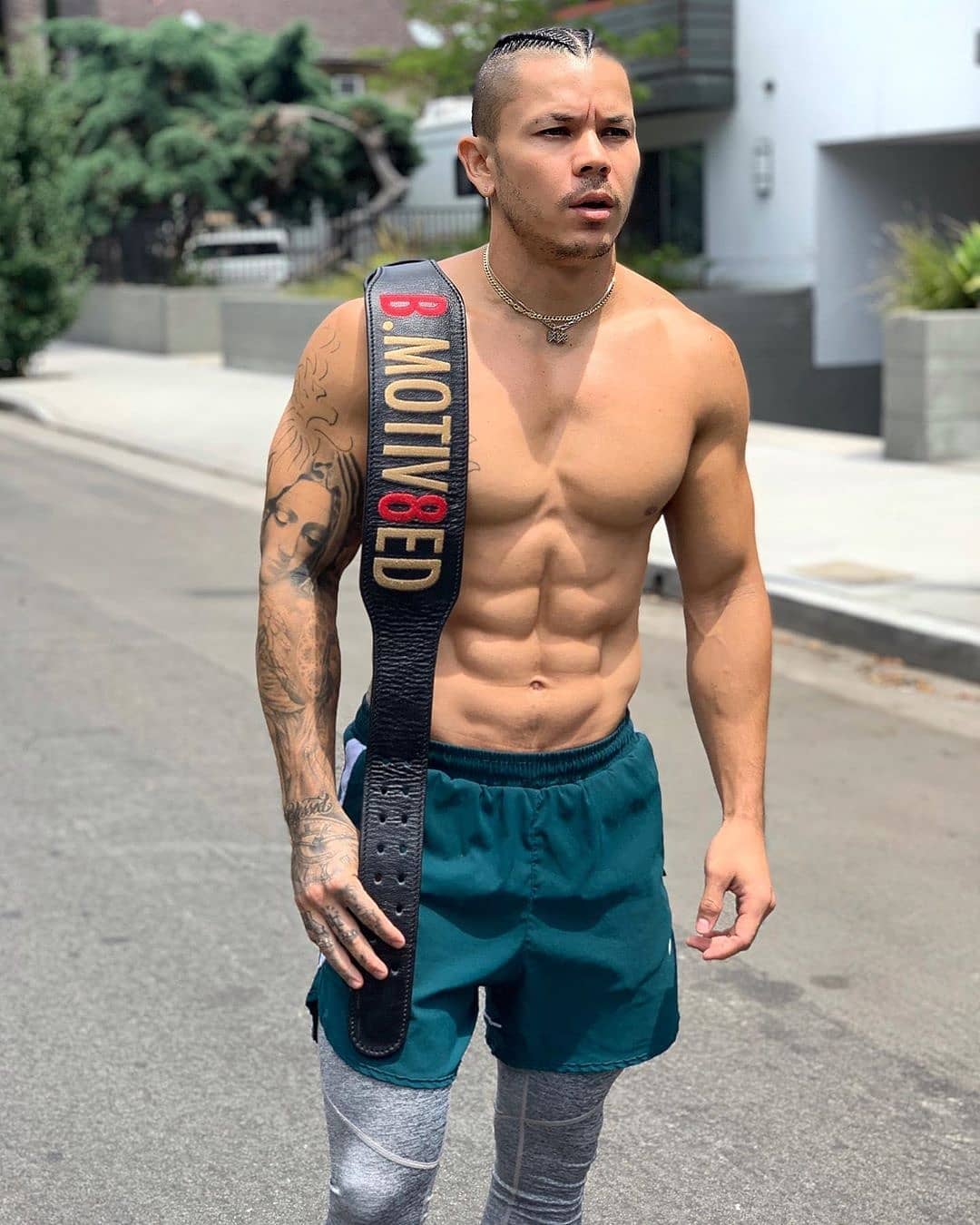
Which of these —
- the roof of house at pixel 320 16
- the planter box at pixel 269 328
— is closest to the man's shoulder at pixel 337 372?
the planter box at pixel 269 328

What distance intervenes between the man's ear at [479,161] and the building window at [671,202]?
21.4 m

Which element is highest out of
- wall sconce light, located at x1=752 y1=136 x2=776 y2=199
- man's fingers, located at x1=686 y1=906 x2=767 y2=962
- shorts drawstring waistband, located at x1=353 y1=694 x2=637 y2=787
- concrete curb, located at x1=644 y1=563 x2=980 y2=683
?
wall sconce light, located at x1=752 y1=136 x2=776 y2=199

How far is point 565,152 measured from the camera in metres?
2.37

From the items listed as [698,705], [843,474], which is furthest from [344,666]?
[843,474]

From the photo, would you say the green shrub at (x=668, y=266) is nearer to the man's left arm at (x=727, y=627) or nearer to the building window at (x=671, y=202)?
the building window at (x=671, y=202)

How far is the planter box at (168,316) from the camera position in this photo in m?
28.6

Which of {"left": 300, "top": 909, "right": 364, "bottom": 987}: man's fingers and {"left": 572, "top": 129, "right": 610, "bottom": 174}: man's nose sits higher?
{"left": 572, "top": 129, "right": 610, "bottom": 174}: man's nose

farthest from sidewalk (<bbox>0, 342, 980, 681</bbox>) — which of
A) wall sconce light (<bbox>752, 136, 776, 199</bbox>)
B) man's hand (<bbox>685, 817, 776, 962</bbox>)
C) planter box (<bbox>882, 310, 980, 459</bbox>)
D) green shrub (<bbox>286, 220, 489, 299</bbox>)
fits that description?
man's hand (<bbox>685, 817, 776, 962</bbox>)

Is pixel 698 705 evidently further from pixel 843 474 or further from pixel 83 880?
pixel 843 474

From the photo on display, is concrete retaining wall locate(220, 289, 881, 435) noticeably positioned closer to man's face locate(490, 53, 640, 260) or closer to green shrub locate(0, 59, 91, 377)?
green shrub locate(0, 59, 91, 377)

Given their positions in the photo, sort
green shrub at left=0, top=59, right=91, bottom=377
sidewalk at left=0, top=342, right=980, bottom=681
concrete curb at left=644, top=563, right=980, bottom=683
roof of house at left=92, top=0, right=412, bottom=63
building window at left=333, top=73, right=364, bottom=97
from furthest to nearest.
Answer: building window at left=333, top=73, right=364, bottom=97 < roof of house at left=92, top=0, right=412, bottom=63 < green shrub at left=0, top=59, right=91, bottom=377 < sidewalk at left=0, top=342, right=980, bottom=681 < concrete curb at left=644, top=563, right=980, bottom=683

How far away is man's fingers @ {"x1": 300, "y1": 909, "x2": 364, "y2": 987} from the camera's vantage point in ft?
7.74

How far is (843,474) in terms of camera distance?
44.8 ft

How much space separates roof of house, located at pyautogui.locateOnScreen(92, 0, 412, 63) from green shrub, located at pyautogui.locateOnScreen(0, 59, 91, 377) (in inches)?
995
